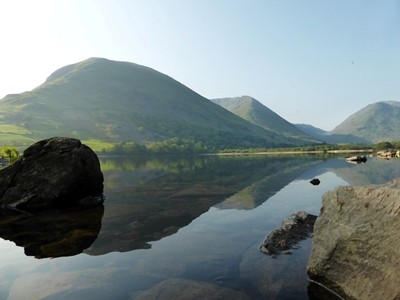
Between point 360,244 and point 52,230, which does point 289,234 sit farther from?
point 52,230

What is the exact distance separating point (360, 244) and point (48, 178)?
30854mm

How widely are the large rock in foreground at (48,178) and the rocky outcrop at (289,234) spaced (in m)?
22.8

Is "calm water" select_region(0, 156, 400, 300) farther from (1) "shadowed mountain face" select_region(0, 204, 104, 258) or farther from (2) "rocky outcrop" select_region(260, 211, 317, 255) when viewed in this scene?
(2) "rocky outcrop" select_region(260, 211, 317, 255)

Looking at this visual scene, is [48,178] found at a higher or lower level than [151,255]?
higher

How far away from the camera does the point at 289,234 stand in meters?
20.5

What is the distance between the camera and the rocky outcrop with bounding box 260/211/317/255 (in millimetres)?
18344

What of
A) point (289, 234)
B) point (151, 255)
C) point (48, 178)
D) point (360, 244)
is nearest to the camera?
point (360, 244)

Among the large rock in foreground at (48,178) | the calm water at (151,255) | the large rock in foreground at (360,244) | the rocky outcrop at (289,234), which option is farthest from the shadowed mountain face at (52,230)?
the large rock in foreground at (360,244)

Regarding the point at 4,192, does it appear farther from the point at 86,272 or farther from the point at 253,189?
the point at 253,189

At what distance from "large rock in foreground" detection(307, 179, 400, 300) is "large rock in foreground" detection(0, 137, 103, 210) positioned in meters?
27.1

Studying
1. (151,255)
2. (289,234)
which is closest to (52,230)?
(151,255)

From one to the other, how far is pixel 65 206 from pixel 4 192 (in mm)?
6893

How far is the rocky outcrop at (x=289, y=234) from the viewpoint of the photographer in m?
18.3

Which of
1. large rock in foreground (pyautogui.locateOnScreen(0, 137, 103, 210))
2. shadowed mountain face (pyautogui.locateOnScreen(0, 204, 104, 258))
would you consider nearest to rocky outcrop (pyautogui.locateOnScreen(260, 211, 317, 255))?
shadowed mountain face (pyautogui.locateOnScreen(0, 204, 104, 258))
